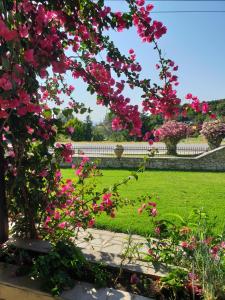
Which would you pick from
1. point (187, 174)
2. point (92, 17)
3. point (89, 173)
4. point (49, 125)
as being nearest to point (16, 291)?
point (49, 125)

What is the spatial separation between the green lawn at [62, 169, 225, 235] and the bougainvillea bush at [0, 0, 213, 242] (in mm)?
1493

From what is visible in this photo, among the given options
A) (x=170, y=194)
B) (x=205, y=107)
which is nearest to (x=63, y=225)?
(x=205, y=107)

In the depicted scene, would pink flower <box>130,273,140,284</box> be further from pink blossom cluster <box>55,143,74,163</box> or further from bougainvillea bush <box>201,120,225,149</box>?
bougainvillea bush <box>201,120,225,149</box>

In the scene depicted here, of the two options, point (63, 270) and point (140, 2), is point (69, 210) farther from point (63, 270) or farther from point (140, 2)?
point (140, 2)

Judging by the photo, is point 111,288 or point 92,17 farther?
point 92,17

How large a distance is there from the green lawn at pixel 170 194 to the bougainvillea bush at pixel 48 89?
1493mm

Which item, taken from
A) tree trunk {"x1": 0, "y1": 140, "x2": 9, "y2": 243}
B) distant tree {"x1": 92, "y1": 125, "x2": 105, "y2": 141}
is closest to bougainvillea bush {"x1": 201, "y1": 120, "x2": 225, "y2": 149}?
tree trunk {"x1": 0, "y1": 140, "x2": 9, "y2": 243}

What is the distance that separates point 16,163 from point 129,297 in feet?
5.11

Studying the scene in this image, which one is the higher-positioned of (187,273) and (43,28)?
(43,28)

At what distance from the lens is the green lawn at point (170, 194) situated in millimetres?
5652

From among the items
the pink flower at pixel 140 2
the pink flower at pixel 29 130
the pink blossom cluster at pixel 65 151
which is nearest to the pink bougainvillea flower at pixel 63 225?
the pink blossom cluster at pixel 65 151

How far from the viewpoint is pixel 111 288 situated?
108 inches

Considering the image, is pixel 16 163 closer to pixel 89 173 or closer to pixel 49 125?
pixel 49 125

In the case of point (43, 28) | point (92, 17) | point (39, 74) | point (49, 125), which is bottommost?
point (49, 125)
